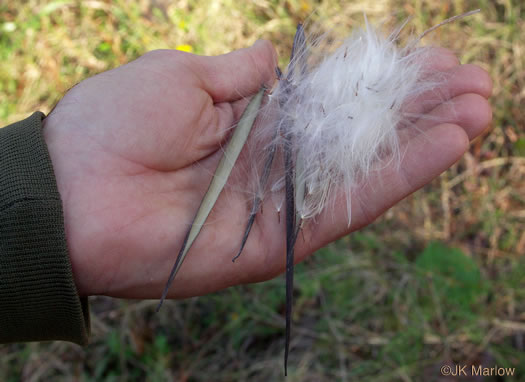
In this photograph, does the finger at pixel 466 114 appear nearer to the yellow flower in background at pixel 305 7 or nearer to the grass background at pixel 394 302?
the grass background at pixel 394 302

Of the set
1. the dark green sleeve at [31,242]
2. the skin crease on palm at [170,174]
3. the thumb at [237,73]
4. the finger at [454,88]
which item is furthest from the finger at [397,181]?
the dark green sleeve at [31,242]

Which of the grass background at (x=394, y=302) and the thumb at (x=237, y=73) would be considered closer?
the thumb at (x=237, y=73)

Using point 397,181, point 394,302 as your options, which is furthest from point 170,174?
point 394,302

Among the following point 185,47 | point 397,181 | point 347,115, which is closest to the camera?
point 397,181

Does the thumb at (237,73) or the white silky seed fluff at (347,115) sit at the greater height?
the thumb at (237,73)

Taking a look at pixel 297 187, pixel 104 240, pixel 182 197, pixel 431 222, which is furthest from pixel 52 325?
pixel 431 222

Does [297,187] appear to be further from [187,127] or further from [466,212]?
[466,212]

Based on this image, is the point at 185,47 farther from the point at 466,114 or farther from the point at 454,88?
the point at 466,114
